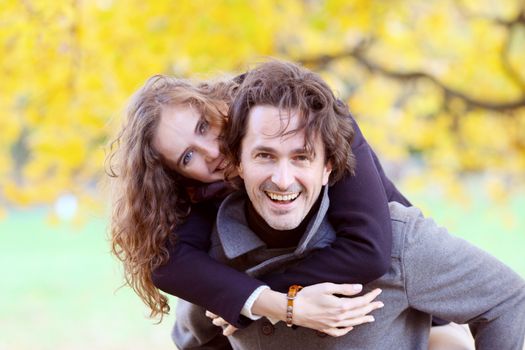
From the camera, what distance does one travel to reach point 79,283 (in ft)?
49.5

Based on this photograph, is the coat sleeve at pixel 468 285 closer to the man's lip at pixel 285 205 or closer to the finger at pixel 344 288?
the finger at pixel 344 288

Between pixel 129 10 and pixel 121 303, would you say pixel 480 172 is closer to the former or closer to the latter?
pixel 129 10

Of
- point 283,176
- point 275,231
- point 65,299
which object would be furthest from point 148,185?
point 65,299

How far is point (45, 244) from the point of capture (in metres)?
18.5

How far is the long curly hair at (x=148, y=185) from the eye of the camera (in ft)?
8.63

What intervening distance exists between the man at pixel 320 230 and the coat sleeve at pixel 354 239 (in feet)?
0.14

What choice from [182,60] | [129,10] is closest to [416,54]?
[182,60]

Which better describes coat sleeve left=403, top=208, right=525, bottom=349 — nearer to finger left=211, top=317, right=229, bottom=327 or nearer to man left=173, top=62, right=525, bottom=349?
man left=173, top=62, right=525, bottom=349

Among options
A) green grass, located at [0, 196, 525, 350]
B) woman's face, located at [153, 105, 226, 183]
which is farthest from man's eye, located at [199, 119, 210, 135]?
green grass, located at [0, 196, 525, 350]

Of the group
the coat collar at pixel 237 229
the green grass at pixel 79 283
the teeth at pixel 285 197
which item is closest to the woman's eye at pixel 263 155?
the teeth at pixel 285 197

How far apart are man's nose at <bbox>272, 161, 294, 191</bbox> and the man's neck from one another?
194 mm

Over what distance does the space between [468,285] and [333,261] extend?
1.26ft

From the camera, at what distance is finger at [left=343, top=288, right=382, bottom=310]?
239 centimetres

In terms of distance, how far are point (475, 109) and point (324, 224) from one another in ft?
15.9
